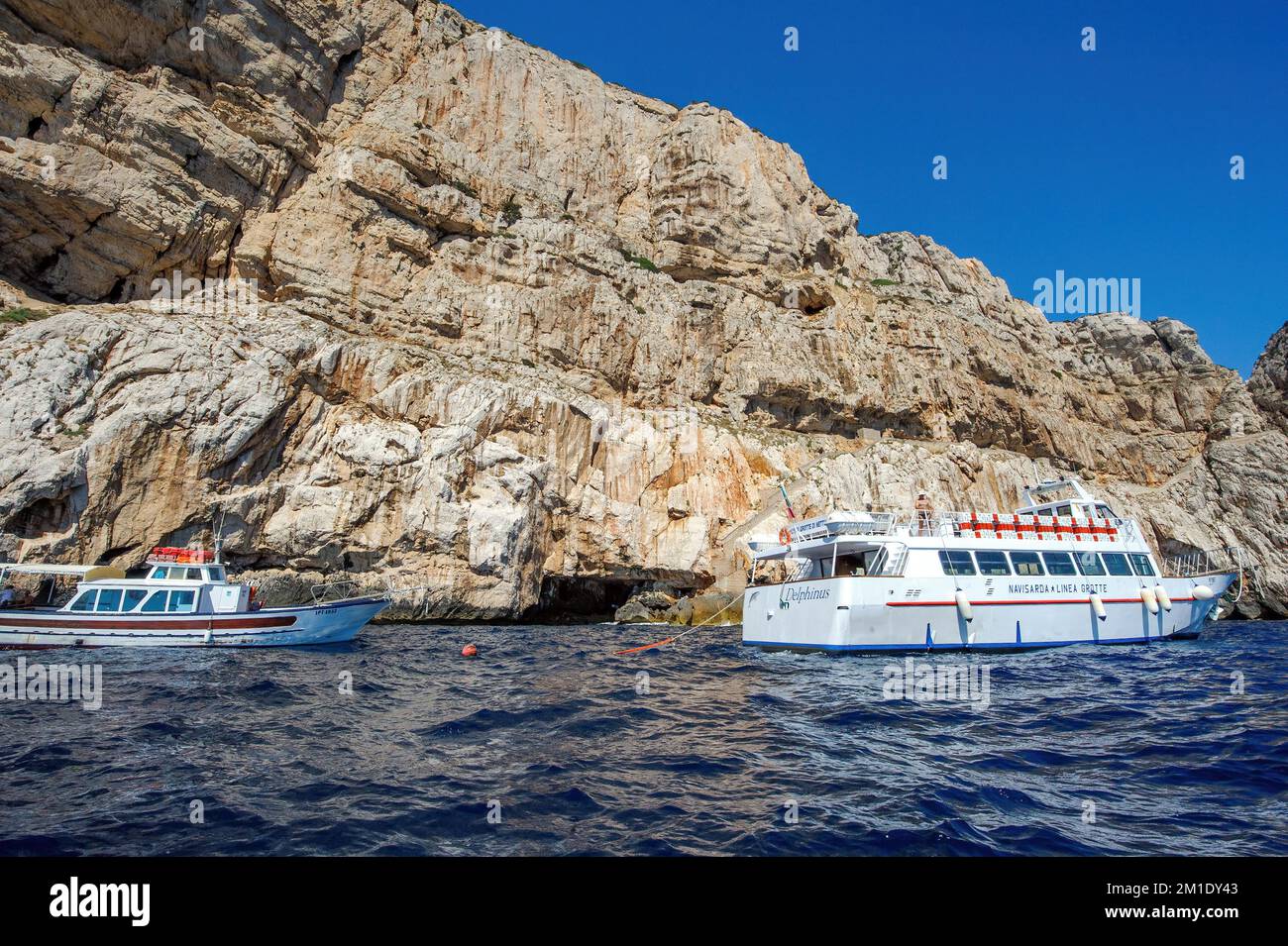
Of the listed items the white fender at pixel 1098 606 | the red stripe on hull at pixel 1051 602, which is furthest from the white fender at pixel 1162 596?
the white fender at pixel 1098 606

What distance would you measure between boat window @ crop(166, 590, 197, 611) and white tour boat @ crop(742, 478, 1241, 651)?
731 inches

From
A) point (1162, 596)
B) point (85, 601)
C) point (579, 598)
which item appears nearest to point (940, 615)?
point (1162, 596)

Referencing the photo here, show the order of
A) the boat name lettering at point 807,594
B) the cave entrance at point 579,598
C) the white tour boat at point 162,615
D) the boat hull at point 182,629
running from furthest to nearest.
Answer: the cave entrance at point 579,598, the white tour boat at point 162,615, the boat hull at point 182,629, the boat name lettering at point 807,594

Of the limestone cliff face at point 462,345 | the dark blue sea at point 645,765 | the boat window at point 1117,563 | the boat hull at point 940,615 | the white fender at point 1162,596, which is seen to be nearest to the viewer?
the dark blue sea at point 645,765

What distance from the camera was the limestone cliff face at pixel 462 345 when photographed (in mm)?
32344

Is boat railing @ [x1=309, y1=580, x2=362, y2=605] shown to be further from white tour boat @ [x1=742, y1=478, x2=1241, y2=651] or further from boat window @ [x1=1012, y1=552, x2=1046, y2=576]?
boat window @ [x1=1012, y1=552, x2=1046, y2=576]

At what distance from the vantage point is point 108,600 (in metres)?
22.6

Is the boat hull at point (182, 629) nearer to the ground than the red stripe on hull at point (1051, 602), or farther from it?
nearer to the ground

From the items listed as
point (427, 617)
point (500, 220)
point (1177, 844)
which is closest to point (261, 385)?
A: point (427, 617)

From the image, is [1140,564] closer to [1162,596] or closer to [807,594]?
[1162,596]

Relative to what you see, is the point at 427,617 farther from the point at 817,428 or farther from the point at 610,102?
the point at 610,102

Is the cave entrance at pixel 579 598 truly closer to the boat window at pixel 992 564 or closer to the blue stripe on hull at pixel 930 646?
the blue stripe on hull at pixel 930 646

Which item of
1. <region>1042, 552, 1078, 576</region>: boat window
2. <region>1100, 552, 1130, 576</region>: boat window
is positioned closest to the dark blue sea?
<region>1042, 552, 1078, 576</region>: boat window

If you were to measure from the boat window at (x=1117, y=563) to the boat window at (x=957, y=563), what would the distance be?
5.93m
